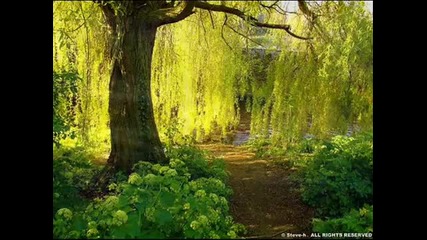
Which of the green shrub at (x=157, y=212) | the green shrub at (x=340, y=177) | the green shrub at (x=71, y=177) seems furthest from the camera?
the green shrub at (x=340, y=177)

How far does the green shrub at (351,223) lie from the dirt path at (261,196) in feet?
0.28

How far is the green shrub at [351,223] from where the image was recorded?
2.14 metres

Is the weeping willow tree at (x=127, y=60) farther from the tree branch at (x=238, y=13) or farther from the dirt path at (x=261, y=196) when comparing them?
the dirt path at (x=261, y=196)

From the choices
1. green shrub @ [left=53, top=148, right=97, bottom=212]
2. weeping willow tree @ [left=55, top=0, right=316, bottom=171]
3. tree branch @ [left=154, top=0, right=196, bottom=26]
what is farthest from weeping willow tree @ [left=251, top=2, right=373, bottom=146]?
green shrub @ [left=53, top=148, right=97, bottom=212]

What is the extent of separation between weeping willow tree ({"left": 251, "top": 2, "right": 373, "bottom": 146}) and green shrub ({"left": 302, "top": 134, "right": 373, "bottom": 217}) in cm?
11

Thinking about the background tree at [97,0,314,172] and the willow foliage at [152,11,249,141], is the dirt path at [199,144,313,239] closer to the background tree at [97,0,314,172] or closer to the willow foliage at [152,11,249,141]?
the willow foliage at [152,11,249,141]

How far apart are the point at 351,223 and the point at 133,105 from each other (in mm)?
1314

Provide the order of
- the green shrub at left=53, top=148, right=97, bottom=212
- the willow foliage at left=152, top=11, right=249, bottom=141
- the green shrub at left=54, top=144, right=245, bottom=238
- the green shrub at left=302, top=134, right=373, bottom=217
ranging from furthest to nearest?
the willow foliage at left=152, top=11, right=249, bottom=141 → the green shrub at left=302, top=134, right=373, bottom=217 → the green shrub at left=53, top=148, right=97, bottom=212 → the green shrub at left=54, top=144, right=245, bottom=238

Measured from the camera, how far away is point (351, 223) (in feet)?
7.02

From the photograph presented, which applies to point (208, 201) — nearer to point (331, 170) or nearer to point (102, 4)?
point (331, 170)

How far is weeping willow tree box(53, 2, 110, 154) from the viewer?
2.42m

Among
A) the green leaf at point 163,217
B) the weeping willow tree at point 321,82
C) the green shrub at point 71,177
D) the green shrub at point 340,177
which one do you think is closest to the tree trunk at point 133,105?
the green shrub at point 71,177

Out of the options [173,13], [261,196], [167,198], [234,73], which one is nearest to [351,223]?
[261,196]
